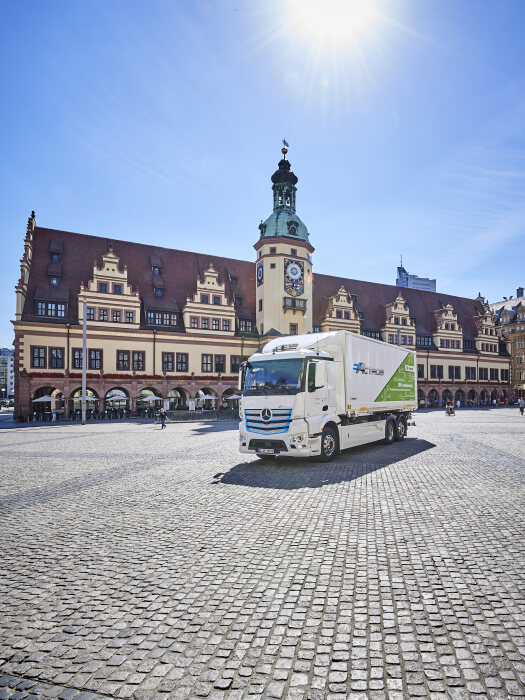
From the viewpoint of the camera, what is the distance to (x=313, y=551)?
5664mm

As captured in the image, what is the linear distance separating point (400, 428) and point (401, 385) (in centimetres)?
191

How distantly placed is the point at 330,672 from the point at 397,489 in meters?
6.36

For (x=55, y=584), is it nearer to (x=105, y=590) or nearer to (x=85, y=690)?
(x=105, y=590)

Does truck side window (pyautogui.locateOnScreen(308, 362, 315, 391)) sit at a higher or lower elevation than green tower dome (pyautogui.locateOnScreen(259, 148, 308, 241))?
lower

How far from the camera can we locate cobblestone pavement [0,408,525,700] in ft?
10.6

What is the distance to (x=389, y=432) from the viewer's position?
18281mm

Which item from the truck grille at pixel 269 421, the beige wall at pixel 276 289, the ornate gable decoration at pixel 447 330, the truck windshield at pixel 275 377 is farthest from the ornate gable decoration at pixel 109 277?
the ornate gable decoration at pixel 447 330

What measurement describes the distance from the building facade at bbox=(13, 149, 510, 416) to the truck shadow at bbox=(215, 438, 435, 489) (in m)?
27.1

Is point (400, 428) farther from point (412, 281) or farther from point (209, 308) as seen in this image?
point (412, 281)

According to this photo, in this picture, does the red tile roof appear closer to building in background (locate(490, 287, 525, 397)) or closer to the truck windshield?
building in background (locate(490, 287, 525, 397))

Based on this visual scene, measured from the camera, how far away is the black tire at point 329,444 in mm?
13156

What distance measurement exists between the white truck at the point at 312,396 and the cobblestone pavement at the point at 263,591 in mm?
2905

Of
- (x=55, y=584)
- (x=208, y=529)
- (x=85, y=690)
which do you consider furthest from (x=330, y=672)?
(x=208, y=529)

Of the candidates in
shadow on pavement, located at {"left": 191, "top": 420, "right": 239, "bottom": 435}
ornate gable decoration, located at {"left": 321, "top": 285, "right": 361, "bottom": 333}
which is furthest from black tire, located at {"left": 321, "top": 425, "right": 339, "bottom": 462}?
ornate gable decoration, located at {"left": 321, "top": 285, "right": 361, "bottom": 333}
